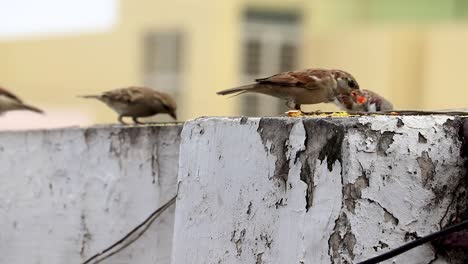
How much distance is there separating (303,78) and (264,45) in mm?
17425

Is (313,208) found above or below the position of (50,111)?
above

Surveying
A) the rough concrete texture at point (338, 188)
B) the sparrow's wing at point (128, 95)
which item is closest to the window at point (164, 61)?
the sparrow's wing at point (128, 95)

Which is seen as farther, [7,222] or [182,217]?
[7,222]

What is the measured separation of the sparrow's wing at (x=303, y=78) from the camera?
3.83m

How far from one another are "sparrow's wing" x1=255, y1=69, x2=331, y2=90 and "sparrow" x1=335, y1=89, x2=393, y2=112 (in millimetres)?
105

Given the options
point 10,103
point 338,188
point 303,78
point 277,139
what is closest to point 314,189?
point 338,188

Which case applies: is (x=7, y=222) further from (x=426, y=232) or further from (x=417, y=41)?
(x=417, y=41)

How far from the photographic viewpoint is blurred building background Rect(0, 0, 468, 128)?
19.5 metres

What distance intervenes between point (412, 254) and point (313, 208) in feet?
0.84

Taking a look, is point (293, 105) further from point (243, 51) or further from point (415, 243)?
point (243, 51)

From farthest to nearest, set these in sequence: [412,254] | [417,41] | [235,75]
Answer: [235,75] < [417,41] < [412,254]

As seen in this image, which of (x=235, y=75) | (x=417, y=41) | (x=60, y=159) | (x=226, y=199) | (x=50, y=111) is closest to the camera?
(x=226, y=199)

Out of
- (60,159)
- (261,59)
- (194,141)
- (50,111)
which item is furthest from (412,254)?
(50,111)

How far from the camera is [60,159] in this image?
156 inches
